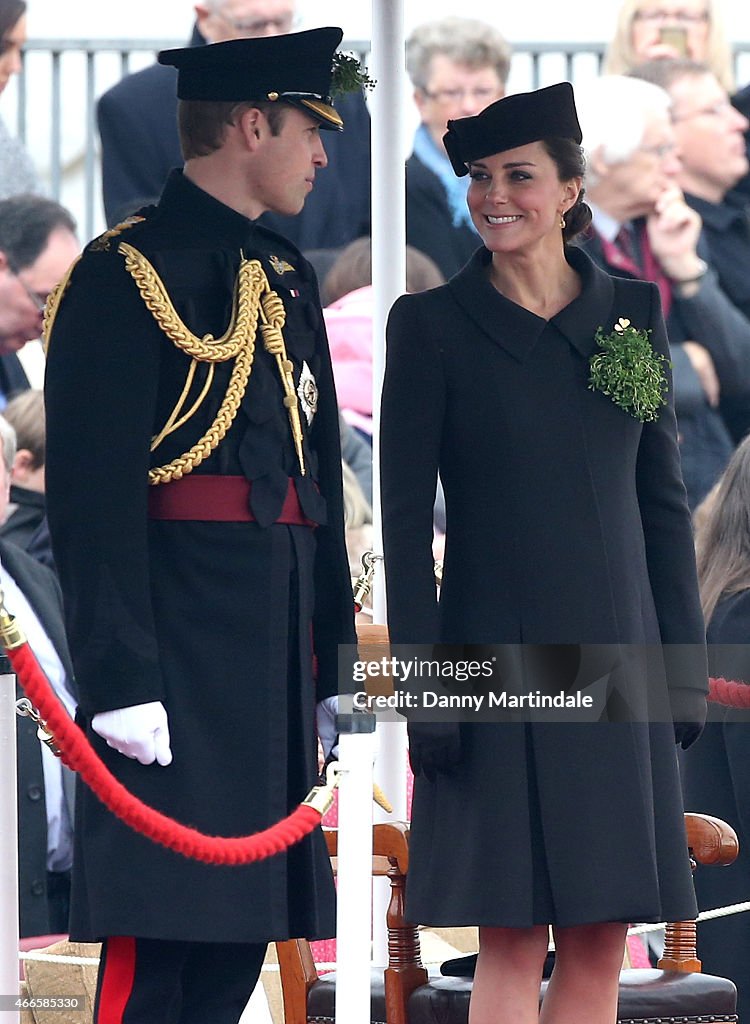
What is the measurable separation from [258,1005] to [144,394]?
1.96m

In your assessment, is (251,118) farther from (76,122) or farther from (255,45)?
(76,122)

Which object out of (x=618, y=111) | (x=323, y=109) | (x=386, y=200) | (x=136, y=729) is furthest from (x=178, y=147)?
(x=136, y=729)

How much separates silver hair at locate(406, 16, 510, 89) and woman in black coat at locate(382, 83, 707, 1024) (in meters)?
4.37

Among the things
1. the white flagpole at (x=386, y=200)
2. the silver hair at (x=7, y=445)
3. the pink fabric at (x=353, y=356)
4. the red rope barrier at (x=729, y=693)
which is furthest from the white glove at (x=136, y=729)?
the pink fabric at (x=353, y=356)

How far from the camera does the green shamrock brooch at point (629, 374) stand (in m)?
3.19

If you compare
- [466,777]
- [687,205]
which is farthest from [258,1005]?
[687,205]

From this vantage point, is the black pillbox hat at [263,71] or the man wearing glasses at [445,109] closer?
the black pillbox hat at [263,71]

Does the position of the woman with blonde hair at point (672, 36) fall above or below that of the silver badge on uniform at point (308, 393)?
above

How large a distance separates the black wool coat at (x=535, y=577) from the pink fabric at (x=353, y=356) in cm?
354

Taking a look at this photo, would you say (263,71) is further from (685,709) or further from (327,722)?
(685,709)

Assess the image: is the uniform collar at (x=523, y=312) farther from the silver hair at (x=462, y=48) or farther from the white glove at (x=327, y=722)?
the silver hair at (x=462, y=48)

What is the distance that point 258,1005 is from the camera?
4.39 metres

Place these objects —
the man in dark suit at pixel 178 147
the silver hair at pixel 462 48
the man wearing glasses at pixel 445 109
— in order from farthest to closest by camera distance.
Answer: the silver hair at pixel 462 48
the man wearing glasses at pixel 445 109
the man in dark suit at pixel 178 147

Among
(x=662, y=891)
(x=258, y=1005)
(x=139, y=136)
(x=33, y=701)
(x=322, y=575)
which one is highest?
(x=139, y=136)
